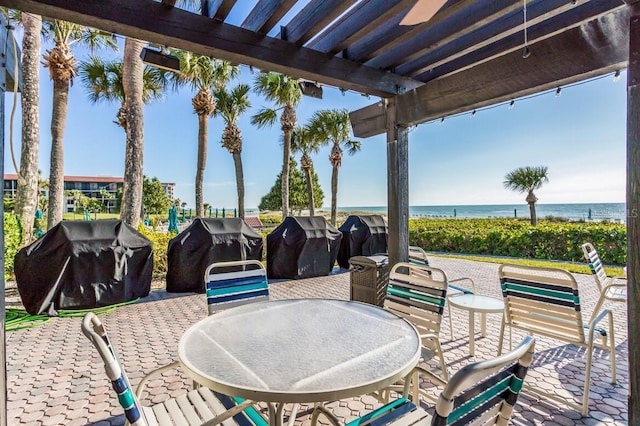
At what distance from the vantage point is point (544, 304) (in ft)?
7.66

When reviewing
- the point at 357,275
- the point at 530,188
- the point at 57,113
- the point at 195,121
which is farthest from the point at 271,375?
the point at 530,188

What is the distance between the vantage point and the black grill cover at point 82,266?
4203mm

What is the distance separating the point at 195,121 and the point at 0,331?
38.3 ft

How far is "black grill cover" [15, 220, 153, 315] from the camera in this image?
4.20 m

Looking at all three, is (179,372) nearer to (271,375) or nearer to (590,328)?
(271,375)

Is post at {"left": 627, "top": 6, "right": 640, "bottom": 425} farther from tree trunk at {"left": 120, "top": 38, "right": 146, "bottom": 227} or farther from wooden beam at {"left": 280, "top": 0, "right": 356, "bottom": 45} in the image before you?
tree trunk at {"left": 120, "top": 38, "right": 146, "bottom": 227}

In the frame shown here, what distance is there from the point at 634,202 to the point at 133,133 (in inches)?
323

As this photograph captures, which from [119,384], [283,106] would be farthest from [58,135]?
[119,384]

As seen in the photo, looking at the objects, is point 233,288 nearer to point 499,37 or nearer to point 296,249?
point 499,37

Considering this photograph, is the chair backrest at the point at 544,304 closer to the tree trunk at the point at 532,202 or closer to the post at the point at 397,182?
the post at the point at 397,182

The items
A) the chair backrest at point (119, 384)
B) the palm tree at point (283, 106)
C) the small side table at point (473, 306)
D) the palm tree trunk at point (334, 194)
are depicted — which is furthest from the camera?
the palm tree trunk at point (334, 194)

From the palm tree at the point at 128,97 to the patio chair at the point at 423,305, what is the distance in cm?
653

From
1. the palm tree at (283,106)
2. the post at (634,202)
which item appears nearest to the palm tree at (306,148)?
the palm tree at (283,106)

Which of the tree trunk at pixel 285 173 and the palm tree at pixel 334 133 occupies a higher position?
the palm tree at pixel 334 133
